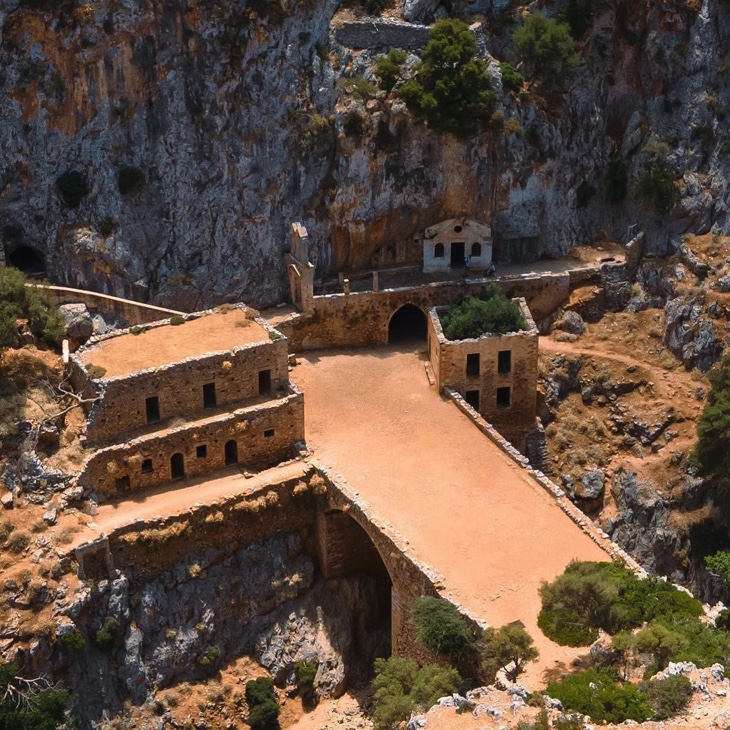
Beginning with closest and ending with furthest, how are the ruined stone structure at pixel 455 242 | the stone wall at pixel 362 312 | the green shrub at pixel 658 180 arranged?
the stone wall at pixel 362 312, the ruined stone structure at pixel 455 242, the green shrub at pixel 658 180

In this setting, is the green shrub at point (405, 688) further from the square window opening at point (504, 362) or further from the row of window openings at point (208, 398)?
the square window opening at point (504, 362)

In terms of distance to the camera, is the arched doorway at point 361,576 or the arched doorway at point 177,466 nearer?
the arched doorway at point 177,466

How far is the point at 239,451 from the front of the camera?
1954 inches

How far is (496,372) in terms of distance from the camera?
5522cm

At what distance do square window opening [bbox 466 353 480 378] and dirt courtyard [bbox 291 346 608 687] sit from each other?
1948 millimetres

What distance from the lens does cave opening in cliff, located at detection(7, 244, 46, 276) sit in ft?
187

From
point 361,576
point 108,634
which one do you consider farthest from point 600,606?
point 108,634

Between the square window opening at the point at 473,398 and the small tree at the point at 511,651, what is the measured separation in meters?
17.7

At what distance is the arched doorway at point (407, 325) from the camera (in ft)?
197

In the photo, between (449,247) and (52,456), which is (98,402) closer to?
(52,456)

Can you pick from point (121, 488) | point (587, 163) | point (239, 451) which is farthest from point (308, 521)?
point (587, 163)

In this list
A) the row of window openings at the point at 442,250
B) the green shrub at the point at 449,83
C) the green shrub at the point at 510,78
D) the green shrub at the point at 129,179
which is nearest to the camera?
the green shrub at the point at 129,179

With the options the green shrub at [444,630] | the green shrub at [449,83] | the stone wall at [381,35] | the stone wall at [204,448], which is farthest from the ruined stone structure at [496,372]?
the green shrub at [444,630]

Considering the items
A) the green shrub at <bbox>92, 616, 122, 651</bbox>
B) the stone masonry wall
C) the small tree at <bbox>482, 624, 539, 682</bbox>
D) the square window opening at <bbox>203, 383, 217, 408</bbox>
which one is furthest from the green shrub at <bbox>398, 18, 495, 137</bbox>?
the green shrub at <bbox>92, 616, 122, 651</bbox>
